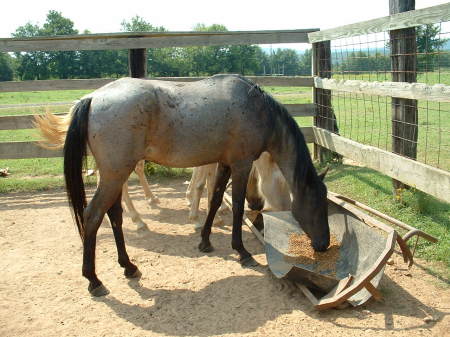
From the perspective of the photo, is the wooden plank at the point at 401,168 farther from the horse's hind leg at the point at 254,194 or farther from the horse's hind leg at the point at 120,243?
the horse's hind leg at the point at 120,243

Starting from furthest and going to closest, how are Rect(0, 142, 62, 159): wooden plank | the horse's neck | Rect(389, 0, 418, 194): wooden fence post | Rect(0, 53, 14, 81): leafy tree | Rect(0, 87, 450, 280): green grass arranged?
Rect(0, 53, 14, 81): leafy tree → Rect(0, 142, 62, 159): wooden plank → Rect(389, 0, 418, 194): wooden fence post → Rect(0, 87, 450, 280): green grass → the horse's neck

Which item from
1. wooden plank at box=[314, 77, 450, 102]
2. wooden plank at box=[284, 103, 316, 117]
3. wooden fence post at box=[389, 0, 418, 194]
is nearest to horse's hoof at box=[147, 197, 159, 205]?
wooden plank at box=[284, 103, 316, 117]

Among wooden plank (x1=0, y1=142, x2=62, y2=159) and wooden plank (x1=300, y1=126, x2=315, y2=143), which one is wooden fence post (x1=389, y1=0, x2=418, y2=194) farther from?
wooden plank (x1=0, y1=142, x2=62, y2=159)

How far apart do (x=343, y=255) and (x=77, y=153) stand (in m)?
2.62

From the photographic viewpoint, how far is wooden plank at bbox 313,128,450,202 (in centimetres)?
405

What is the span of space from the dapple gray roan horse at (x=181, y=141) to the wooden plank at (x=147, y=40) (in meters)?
3.51

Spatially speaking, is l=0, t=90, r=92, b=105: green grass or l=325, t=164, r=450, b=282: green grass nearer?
l=325, t=164, r=450, b=282: green grass

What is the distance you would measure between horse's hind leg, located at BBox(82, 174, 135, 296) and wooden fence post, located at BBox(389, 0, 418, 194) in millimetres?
3541

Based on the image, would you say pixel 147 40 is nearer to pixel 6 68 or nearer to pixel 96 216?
pixel 96 216

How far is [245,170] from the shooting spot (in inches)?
165

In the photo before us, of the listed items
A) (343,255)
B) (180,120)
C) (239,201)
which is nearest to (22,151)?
(180,120)

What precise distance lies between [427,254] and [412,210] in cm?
107

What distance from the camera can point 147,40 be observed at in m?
7.41

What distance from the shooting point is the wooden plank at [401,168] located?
13.3ft
